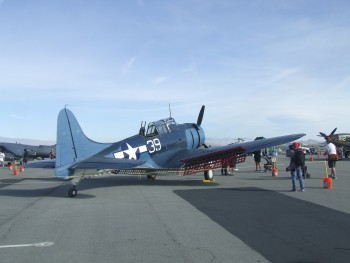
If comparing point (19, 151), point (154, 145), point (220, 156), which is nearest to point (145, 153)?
point (154, 145)

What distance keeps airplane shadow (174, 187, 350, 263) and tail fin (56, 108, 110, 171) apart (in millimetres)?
3821

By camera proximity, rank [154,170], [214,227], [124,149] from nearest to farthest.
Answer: [214,227] → [124,149] → [154,170]

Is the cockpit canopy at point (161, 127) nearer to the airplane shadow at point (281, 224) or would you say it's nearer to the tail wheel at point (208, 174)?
the tail wheel at point (208, 174)

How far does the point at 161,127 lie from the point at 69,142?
5.02 m

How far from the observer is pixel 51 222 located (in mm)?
7789

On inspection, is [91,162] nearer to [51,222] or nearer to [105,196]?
[105,196]

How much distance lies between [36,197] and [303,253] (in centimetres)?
934

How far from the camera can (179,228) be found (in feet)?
22.9

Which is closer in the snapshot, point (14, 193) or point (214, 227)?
point (214, 227)

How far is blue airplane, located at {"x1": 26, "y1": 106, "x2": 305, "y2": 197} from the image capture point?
11.8m

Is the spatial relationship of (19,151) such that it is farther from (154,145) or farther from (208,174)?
(208,174)

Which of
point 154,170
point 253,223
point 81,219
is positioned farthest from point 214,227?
point 154,170

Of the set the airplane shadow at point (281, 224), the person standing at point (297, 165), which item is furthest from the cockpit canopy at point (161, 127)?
the person standing at point (297, 165)

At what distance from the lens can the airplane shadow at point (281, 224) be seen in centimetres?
532
